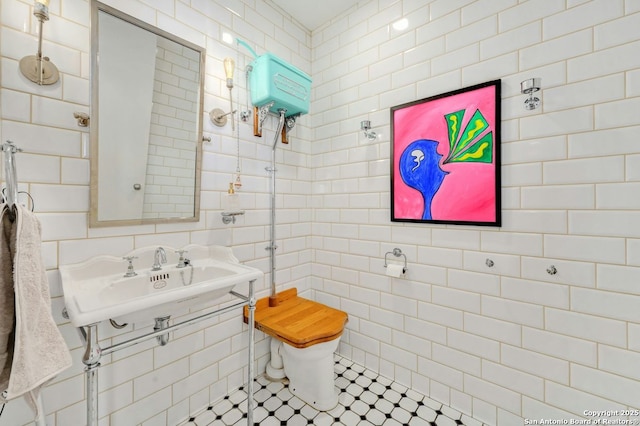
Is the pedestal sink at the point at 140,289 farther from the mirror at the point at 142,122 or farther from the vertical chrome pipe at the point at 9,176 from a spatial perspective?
the vertical chrome pipe at the point at 9,176

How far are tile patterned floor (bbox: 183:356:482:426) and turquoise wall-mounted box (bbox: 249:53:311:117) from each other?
177 centimetres

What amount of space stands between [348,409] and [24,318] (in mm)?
1472

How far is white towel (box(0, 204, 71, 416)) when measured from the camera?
0.71 m

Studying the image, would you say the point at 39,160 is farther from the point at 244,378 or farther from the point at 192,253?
the point at 244,378

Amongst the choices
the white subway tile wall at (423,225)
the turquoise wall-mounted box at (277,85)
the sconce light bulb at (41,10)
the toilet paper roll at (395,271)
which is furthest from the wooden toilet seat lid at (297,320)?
the sconce light bulb at (41,10)

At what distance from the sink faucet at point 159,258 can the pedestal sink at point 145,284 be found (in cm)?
2

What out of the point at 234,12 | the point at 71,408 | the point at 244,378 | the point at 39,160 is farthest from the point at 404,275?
the point at 234,12

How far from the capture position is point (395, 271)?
156 centimetres

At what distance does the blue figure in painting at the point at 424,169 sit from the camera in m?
1.47

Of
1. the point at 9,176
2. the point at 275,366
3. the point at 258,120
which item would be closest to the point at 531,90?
the point at 258,120

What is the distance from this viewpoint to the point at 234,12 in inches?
63.5

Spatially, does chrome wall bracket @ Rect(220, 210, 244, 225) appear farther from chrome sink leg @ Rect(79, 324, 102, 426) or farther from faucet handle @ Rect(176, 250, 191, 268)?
chrome sink leg @ Rect(79, 324, 102, 426)

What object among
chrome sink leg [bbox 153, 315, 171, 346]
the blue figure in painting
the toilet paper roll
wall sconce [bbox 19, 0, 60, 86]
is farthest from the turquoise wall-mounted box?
chrome sink leg [bbox 153, 315, 171, 346]

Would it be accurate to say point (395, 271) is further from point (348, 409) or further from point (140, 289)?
point (140, 289)
